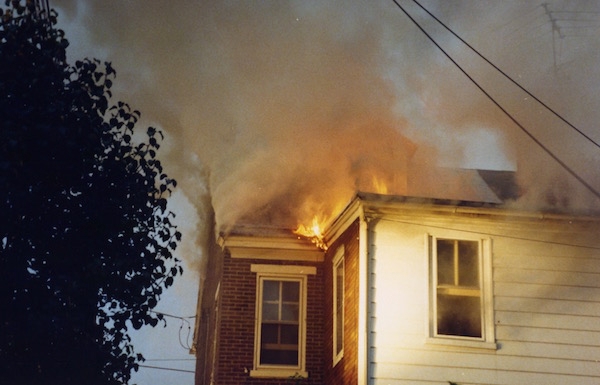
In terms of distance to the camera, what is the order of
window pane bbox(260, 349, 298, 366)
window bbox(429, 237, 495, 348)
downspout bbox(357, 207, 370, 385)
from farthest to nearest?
window pane bbox(260, 349, 298, 366), window bbox(429, 237, 495, 348), downspout bbox(357, 207, 370, 385)

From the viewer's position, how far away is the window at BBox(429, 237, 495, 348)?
13.8 m

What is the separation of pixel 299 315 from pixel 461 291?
332 centimetres

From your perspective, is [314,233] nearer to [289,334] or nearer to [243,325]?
[289,334]

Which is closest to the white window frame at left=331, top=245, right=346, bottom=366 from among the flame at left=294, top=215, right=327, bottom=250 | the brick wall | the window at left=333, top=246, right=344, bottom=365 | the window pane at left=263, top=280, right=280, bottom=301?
the window at left=333, top=246, right=344, bottom=365

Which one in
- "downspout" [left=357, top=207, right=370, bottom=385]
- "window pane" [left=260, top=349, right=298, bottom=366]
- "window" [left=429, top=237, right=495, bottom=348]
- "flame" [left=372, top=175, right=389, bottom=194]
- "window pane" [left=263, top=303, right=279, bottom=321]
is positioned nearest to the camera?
"downspout" [left=357, top=207, right=370, bottom=385]

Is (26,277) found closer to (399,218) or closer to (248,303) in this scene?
(399,218)

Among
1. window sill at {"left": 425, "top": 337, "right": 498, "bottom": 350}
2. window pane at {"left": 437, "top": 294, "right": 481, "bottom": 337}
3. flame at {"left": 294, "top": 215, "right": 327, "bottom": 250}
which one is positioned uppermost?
flame at {"left": 294, "top": 215, "right": 327, "bottom": 250}

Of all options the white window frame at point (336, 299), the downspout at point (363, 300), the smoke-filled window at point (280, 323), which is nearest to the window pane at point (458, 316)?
the downspout at point (363, 300)

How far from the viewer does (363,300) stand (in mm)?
13672

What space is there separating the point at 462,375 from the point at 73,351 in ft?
19.1

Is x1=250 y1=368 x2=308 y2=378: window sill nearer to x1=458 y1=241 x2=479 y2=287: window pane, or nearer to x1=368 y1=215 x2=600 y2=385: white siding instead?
x1=368 y1=215 x2=600 y2=385: white siding

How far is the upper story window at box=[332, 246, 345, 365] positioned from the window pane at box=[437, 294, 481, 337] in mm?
1723

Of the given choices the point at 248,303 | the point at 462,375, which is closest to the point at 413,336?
the point at 462,375

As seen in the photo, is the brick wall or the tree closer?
the tree
